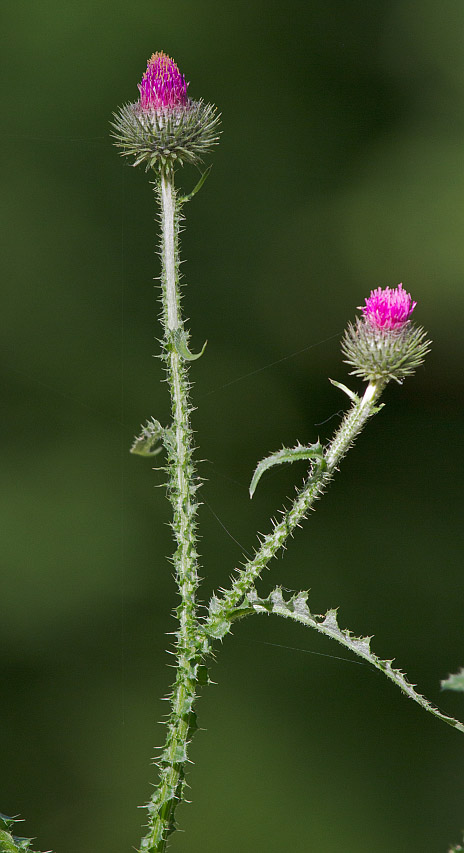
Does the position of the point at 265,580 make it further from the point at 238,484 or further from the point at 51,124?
the point at 51,124

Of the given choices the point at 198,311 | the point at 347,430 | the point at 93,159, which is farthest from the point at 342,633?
the point at 93,159

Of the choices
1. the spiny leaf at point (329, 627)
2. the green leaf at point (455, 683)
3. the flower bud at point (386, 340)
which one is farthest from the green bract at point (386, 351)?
the green leaf at point (455, 683)

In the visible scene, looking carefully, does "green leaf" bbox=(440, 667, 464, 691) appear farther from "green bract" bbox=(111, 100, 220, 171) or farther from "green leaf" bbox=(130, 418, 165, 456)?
"green bract" bbox=(111, 100, 220, 171)

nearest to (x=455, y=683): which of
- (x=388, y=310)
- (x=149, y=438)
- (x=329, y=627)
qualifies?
(x=329, y=627)

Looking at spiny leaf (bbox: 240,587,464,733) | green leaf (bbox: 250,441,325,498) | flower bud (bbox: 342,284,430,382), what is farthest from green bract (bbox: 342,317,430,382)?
spiny leaf (bbox: 240,587,464,733)

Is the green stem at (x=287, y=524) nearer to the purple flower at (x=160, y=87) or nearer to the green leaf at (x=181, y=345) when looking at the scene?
the green leaf at (x=181, y=345)
